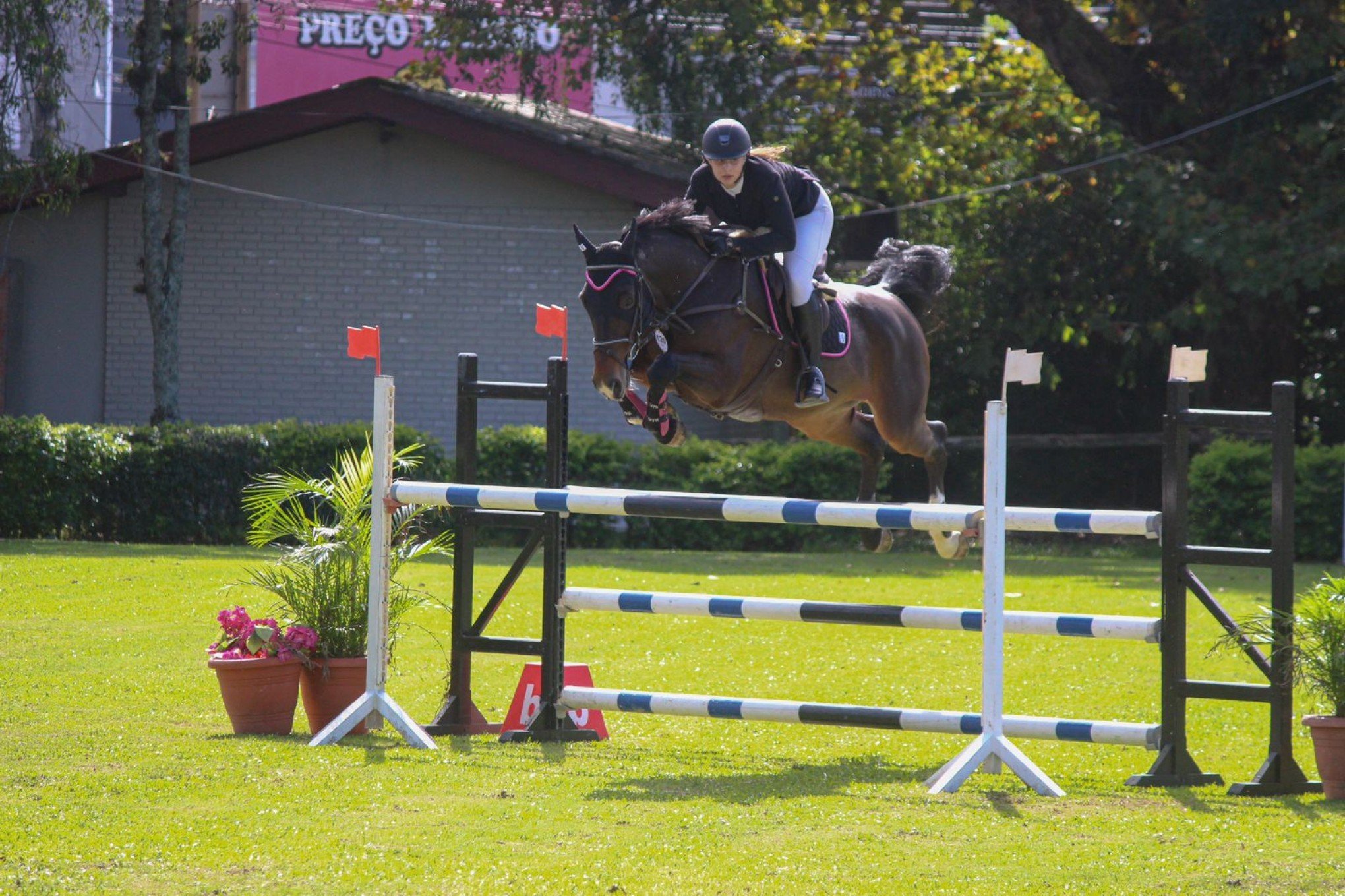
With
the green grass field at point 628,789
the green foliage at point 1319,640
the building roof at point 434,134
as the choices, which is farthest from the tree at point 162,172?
the green foliage at point 1319,640

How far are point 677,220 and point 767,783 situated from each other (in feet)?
7.28

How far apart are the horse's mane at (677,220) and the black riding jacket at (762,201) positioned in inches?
5.7

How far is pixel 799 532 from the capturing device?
1502 cm

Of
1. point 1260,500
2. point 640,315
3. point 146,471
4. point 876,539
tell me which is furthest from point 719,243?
point 1260,500

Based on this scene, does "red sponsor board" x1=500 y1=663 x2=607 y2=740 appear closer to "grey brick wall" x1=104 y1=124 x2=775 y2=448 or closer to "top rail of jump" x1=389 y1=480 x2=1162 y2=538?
"top rail of jump" x1=389 y1=480 x2=1162 y2=538

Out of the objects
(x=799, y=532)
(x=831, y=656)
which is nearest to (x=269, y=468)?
(x=799, y=532)

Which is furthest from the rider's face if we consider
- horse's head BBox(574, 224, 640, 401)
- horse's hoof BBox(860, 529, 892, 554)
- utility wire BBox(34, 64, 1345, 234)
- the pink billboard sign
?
the pink billboard sign

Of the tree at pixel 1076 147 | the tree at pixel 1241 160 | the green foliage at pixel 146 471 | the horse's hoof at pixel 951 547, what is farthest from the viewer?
the tree at pixel 1076 147

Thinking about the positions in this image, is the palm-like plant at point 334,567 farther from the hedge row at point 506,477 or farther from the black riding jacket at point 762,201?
the hedge row at point 506,477

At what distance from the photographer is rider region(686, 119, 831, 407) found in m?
5.86

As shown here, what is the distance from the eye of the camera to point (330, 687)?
6.09 meters

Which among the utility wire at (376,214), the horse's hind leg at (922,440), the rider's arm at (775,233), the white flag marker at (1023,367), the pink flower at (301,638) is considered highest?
the utility wire at (376,214)

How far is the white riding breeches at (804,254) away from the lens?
20.2ft

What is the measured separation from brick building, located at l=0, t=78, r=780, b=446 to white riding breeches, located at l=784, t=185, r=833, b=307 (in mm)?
10162
